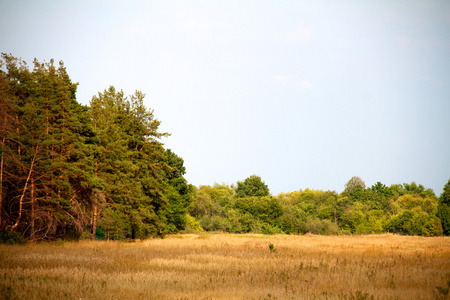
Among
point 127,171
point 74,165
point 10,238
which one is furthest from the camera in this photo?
point 127,171

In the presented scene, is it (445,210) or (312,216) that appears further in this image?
(312,216)

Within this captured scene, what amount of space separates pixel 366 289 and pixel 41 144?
22.6 metres

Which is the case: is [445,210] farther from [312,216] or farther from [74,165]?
[74,165]

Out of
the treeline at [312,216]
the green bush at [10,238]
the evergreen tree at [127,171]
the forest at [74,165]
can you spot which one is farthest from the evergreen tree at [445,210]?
the green bush at [10,238]

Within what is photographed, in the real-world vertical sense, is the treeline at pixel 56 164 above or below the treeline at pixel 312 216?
above

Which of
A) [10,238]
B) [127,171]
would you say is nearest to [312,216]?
[127,171]

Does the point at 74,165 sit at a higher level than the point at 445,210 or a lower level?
higher

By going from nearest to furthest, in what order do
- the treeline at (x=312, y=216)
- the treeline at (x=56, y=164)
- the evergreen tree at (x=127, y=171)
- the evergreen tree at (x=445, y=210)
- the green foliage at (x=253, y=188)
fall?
the treeline at (x=56, y=164) < the evergreen tree at (x=127, y=171) < the evergreen tree at (x=445, y=210) < the treeline at (x=312, y=216) < the green foliage at (x=253, y=188)

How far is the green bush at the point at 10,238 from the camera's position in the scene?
2261 cm

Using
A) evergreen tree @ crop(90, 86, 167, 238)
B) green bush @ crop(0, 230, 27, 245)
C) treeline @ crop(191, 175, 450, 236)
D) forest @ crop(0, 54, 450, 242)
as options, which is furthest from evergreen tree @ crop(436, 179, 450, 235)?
green bush @ crop(0, 230, 27, 245)

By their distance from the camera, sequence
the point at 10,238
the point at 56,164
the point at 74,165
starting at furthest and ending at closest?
the point at 74,165 < the point at 56,164 < the point at 10,238

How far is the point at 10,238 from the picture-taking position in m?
22.9

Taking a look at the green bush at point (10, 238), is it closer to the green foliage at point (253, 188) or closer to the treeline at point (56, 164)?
the treeline at point (56, 164)

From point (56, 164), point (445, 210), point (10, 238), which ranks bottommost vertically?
point (10, 238)
